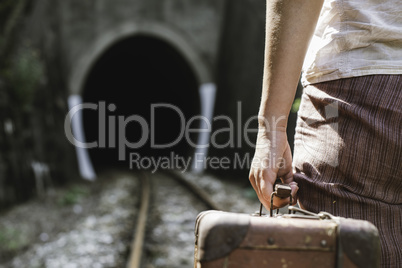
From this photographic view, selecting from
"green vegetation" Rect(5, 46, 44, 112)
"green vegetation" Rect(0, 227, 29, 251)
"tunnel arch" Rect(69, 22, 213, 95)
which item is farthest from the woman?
"tunnel arch" Rect(69, 22, 213, 95)

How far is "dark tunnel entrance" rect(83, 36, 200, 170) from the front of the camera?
45.9ft

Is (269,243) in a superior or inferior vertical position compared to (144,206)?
superior

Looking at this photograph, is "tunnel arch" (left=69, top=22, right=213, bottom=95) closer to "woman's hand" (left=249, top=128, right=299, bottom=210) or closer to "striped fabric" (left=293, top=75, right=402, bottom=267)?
"woman's hand" (left=249, top=128, right=299, bottom=210)

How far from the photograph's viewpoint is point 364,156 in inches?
45.1

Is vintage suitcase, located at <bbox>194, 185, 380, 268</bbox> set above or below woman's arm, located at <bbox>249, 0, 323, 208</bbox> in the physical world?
below

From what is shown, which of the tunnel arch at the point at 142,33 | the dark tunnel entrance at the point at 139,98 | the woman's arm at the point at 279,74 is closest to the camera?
the woman's arm at the point at 279,74

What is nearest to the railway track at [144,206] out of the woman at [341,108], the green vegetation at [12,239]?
the green vegetation at [12,239]

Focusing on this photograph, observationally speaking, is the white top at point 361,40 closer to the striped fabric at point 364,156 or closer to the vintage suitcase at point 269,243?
the striped fabric at point 364,156

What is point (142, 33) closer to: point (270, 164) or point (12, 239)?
point (12, 239)

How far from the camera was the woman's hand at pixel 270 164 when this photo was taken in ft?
4.19

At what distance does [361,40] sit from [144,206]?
6.17 metres

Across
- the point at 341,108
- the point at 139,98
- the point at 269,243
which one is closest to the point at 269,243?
the point at 269,243

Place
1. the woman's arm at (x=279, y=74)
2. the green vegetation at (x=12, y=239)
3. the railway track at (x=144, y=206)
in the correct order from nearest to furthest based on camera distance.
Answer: the woman's arm at (x=279, y=74) < the railway track at (x=144, y=206) < the green vegetation at (x=12, y=239)

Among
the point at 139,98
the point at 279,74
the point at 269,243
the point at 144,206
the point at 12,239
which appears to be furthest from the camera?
the point at 139,98
